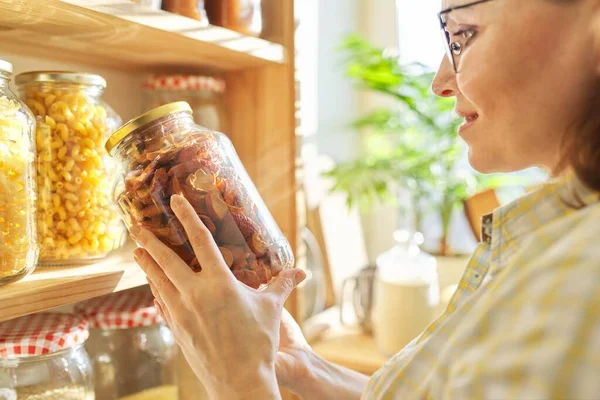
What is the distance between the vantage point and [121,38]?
30.5 inches

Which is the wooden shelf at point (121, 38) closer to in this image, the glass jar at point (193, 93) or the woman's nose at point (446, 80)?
the glass jar at point (193, 93)

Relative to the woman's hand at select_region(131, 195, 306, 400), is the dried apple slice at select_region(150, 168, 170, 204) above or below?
above

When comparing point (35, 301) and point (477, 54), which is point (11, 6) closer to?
point (35, 301)

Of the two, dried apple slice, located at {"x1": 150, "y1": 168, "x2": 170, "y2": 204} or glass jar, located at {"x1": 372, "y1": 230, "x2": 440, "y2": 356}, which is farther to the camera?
glass jar, located at {"x1": 372, "y1": 230, "x2": 440, "y2": 356}

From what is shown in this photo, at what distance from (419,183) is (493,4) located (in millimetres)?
1172

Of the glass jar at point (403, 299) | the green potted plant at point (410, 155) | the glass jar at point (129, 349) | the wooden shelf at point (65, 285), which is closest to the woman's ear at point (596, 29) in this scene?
the wooden shelf at point (65, 285)

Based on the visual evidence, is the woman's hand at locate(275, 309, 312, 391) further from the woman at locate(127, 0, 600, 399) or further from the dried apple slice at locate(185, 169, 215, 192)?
the dried apple slice at locate(185, 169, 215, 192)

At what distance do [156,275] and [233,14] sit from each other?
0.48 metres

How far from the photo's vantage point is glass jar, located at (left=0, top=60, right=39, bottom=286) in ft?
1.96

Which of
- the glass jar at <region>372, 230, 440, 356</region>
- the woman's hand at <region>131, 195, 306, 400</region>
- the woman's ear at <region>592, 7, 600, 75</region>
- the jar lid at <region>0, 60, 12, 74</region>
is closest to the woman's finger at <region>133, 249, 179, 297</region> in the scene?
the woman's hand at <region>131, 195, 306, 400</region>

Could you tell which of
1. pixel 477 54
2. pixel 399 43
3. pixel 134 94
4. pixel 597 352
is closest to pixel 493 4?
pixel 477 54

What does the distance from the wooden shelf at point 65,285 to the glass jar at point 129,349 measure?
0.38 ft

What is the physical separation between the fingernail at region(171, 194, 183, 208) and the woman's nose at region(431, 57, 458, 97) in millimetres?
362

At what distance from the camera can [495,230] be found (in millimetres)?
587
